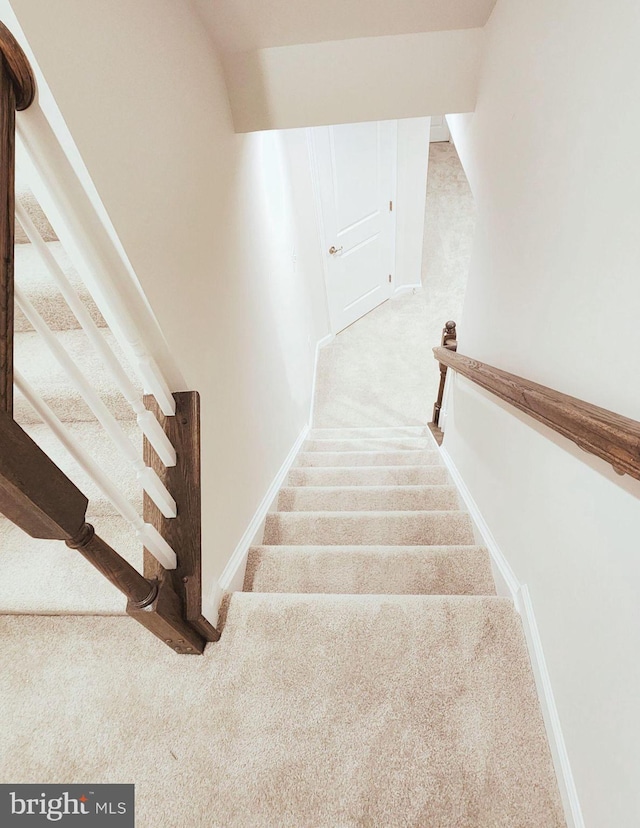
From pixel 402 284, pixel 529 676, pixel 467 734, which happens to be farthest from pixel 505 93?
pixel 402 284

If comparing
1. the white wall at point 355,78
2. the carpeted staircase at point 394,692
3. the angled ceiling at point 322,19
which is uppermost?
the angled ceiling at point 322,19

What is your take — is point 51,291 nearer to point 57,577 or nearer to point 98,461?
point 98,461

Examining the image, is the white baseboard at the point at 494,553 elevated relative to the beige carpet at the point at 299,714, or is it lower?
lower

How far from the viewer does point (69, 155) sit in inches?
30.5

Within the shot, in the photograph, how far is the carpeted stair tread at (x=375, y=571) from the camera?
1.53 meters

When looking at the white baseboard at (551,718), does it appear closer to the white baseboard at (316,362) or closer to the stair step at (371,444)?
the stair step at (371,444)

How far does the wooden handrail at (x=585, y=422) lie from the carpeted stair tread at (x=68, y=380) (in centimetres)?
112

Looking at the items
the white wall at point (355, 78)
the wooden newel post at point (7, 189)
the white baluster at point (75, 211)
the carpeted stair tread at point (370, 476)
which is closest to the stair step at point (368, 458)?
the carpeted stair tread at point (370, 476)

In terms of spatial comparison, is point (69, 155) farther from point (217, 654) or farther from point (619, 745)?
point (619, 745)

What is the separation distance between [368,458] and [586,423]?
224 cm

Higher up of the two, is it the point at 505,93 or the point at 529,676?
the point at 505,93

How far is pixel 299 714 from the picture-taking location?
1080 millimetres

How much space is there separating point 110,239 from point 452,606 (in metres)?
1.31

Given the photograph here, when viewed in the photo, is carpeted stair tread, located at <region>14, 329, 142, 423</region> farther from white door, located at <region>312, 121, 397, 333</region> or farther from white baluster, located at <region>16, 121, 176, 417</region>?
white door, located at <region>312, 121, 397, 333</region>
